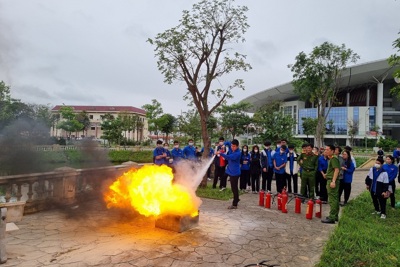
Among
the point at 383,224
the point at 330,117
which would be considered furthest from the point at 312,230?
the point at 330,117

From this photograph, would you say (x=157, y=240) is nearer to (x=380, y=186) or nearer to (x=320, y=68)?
(x=380, y=186)

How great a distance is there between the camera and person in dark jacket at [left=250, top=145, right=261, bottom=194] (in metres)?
11.8

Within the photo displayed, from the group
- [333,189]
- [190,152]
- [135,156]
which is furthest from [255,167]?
[135,156]

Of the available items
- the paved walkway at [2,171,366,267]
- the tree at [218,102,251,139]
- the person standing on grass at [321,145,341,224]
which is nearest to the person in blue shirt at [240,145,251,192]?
the paved walkway at [2,171,366,267]

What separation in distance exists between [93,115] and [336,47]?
7498 centimetres

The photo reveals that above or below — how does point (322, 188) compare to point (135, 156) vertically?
above

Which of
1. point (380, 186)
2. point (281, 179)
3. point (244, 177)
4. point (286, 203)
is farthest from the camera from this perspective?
point (244, 177)

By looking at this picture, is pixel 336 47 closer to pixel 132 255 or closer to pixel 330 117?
pixel 132 255

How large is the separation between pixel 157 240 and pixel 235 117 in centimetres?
4004

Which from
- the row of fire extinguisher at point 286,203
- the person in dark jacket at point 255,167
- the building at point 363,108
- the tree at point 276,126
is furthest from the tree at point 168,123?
the row of fire extinguisher at point 286,203

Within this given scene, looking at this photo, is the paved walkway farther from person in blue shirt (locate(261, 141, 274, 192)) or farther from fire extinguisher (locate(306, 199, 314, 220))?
person in blue shirt (locate(261, 141, 274, 192))

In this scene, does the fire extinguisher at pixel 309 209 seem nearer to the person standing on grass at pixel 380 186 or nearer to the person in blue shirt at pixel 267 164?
the person standing on grass at pixel 380 186

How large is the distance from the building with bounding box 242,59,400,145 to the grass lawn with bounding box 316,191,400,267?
166ft

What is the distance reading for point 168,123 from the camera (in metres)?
53.8
